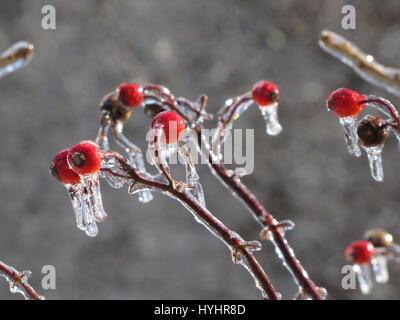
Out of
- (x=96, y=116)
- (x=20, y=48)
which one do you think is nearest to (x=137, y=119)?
(x=96, y=116)

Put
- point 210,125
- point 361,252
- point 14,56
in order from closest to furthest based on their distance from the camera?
point 14,56, point 361,252, point 210,125

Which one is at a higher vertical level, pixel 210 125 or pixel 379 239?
pixel 210 125

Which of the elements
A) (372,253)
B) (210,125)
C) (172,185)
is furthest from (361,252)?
(210,125)

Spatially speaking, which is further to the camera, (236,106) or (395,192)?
(395,192)

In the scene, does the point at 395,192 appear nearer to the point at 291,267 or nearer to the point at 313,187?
the point at 313,187

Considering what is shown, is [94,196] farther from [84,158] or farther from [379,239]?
[379,239]

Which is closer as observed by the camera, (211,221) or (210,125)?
(211,221)

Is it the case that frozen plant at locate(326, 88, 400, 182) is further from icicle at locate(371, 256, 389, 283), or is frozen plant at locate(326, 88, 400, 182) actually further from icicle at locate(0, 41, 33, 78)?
icicle at locate(0, 41, 33, 78)

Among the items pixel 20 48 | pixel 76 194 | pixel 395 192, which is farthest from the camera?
pixel 395 192
